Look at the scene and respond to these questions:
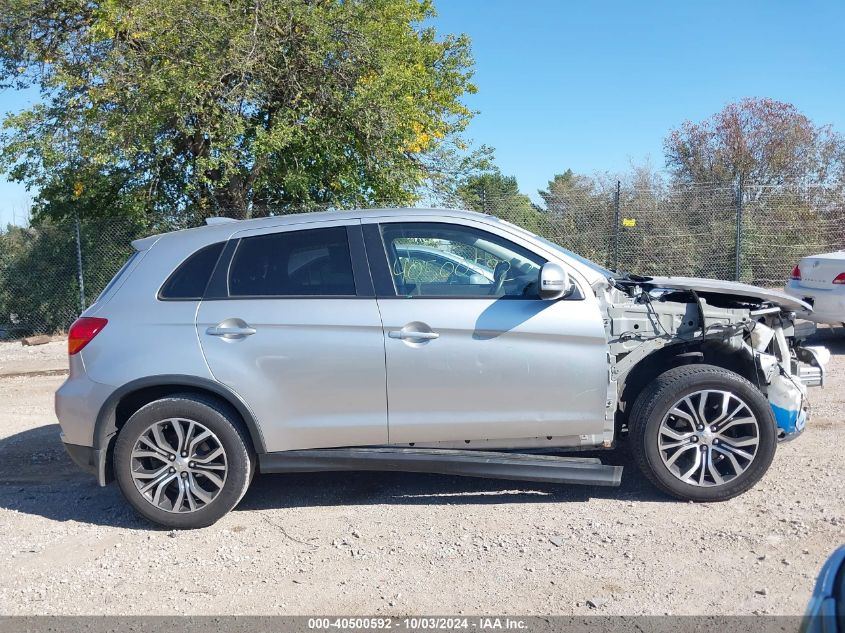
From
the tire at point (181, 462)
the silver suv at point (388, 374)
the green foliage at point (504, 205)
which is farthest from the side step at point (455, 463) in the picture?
the green foliage at point (504, 205)

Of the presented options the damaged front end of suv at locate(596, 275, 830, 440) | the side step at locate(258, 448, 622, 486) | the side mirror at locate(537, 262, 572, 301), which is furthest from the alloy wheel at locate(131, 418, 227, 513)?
the damaged front end of suv at locate(596, 275, 830, 440)

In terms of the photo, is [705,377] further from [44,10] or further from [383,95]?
[44,10]

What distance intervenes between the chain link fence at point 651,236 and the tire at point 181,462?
Answer: 10.5m

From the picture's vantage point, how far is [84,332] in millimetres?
4887

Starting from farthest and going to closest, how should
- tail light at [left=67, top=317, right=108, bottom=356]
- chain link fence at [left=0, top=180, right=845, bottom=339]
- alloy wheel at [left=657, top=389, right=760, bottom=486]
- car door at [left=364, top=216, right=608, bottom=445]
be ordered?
chain link fence at [left=0, top=180, right=845, bottom=339] → tail light at [left=67, top=317, right=108, bottom=356] → alloy wheel at [left=657, top=389, right=760, bottom=486] → car door at [left=364, top=216, right=608, bottom=445]

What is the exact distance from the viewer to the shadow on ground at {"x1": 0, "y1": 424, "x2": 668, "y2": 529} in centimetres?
508

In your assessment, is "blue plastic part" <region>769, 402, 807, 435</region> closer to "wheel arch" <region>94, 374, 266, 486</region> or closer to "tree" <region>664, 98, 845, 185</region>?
"wheel arch" <region>94, 374, 266, 486</region>

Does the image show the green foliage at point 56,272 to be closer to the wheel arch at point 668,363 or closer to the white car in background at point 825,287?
the white car in background at point 825,287

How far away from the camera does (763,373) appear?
16.8 ft

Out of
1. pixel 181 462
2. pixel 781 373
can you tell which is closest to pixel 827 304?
pixel 781 373

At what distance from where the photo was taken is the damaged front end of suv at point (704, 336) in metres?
4.91

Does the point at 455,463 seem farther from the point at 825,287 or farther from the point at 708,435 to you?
the point at 825,287

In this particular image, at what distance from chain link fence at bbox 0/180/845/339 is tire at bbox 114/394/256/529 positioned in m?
10.5

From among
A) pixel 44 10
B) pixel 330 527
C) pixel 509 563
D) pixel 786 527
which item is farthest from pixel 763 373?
pixel 44 10
